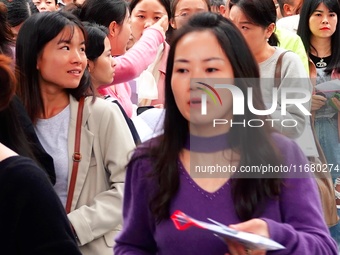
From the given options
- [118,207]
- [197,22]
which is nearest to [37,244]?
[197,22]

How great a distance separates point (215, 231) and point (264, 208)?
315 millimetres

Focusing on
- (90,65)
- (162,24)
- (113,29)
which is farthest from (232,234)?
(162,24)

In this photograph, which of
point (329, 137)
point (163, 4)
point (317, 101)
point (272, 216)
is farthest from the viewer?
point (163, 4)

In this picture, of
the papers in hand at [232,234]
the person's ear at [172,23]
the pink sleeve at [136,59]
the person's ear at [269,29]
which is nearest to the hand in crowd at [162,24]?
the pink sleeve at [136,59]

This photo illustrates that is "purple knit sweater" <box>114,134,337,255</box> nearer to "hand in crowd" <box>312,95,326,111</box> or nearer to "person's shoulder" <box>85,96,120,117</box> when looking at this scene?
"person's shoulder" <box>85,96,120,117</box>

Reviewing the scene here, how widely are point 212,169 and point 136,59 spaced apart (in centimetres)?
253

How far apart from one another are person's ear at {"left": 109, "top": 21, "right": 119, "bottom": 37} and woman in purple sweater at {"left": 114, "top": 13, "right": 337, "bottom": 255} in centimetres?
272

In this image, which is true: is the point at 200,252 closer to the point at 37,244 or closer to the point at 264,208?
the point at 264,208

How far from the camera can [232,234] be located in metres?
2.61

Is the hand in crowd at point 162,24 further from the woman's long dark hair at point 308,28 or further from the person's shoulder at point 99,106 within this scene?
the person's shoulder at point 99,106

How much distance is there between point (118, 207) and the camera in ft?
14.0

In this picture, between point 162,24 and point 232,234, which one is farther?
point 162,24

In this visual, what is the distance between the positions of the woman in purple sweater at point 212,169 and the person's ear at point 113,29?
2.72 m

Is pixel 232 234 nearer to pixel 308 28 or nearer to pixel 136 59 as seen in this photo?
pixel 136 59
